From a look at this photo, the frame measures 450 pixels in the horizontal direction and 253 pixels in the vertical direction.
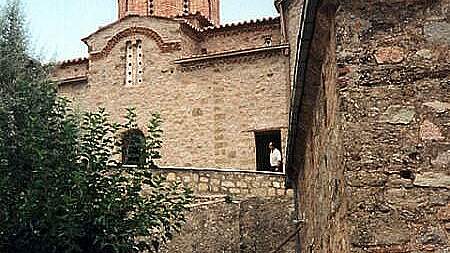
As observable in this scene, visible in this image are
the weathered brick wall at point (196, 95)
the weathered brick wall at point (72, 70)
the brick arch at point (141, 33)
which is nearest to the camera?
the weathered brick wall at point (196, 95)

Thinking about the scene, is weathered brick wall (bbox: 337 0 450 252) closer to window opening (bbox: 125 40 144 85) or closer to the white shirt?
the white shirt

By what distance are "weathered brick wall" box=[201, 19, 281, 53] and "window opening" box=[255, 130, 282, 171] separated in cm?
347

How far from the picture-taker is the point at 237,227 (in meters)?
12.6

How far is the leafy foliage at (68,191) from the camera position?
9.41 m

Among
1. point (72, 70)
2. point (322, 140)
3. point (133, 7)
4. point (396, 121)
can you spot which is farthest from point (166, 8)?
point (396, 121)

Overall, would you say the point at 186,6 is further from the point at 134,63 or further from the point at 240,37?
the point at 134,63

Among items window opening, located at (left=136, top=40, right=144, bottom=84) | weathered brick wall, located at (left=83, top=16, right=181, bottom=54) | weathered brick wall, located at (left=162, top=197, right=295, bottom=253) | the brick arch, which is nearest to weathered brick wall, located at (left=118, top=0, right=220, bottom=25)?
weathered brick wall, located at (left=83, top=16, right=181, bottom=54)

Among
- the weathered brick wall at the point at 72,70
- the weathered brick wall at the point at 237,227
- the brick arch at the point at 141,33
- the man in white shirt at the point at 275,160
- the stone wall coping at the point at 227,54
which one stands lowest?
the weathered brick wall at the point at 237,227

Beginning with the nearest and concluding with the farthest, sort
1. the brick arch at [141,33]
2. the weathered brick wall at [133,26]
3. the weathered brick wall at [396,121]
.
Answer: the weathered brick wall at [396,121] < the brick arch at [141,33] < the weathered brick wall at [133,26]

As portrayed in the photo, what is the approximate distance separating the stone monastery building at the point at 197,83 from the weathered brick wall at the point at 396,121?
16.3 meters

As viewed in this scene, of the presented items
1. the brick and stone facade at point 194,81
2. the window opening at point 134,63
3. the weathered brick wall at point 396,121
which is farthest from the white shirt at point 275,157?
the weathered brick wall at point 396,121

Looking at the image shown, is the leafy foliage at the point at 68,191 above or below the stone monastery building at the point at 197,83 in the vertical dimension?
below

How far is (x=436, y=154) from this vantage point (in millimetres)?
4387

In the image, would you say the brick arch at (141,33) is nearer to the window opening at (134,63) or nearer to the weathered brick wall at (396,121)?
the window opening at (134,63)
